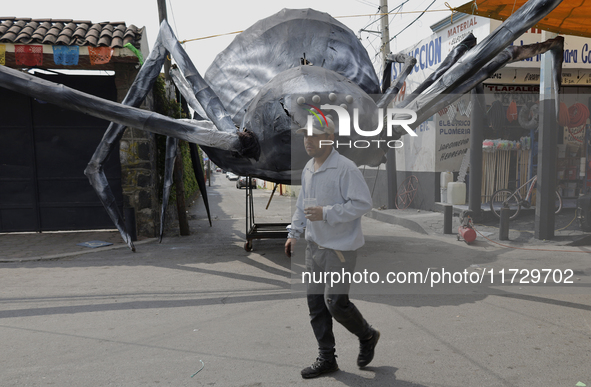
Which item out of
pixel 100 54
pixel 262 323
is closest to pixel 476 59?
pixel 262 323

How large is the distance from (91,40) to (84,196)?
110 inches

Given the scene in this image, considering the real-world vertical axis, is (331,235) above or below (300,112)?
below

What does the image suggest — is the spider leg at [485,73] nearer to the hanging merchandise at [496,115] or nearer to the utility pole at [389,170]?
the hanging merchandise at [496,115]

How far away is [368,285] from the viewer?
16.5 ft

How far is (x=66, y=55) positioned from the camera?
7594mm

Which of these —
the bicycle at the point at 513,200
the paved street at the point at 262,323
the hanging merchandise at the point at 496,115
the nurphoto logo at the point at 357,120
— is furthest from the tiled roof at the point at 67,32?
the bicycle at the point at 513,200

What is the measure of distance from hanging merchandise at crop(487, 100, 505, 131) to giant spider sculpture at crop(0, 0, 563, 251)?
4272mm

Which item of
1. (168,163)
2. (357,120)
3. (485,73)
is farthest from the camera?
(168,163)

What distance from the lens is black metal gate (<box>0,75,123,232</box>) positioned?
8.46m

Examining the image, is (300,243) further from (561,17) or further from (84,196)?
(561,17)

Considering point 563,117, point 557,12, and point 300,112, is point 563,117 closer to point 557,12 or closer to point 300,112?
point 557,12

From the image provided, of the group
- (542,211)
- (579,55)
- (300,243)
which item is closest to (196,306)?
(300,243)

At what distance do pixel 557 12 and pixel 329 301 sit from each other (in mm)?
5405

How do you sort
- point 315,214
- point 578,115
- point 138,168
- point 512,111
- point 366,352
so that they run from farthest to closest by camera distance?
point 512,111
point 578,115
point 138,168
point 366,352
point 315,214
